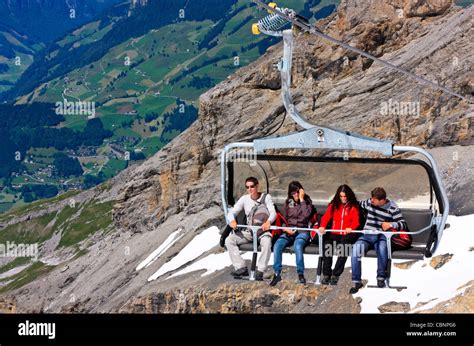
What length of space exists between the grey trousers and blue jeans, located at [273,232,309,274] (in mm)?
194

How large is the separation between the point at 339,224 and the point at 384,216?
0.98m

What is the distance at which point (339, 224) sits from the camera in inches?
732

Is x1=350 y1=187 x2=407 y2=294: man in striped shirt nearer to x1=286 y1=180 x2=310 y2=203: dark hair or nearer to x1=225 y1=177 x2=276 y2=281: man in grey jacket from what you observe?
x1=286 y1=180 x2=310 y2=203: dark hair

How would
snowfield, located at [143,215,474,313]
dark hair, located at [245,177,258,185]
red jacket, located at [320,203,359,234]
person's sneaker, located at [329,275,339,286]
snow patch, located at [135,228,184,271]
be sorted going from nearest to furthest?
person's sneaker, located at [329,275,339,286], red jacket, located at [320,203,359,234], dark hair, located at [245,177,258,185], snowfield, located at [143,215,474,313], snow patch, located at [135,228,184,271]

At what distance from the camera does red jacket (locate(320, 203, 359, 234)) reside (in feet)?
61.0

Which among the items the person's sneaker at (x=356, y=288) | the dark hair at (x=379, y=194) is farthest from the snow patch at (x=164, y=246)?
the dark hair at (x=379, y=194)

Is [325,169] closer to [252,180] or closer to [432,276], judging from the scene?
[252,180]

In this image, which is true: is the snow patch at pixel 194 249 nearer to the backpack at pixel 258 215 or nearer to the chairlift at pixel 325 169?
the chairlift at pixel 325 169

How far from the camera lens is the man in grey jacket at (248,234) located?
19.0 meters

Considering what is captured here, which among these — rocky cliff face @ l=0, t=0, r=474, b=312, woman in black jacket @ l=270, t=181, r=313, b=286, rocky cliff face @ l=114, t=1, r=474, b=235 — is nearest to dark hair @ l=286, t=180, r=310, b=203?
woman in black jacket @ l=270, t=181, r=313, b=286

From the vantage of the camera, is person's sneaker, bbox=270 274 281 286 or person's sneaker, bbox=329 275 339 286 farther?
person's sneaker, bbox=270 274 281 286

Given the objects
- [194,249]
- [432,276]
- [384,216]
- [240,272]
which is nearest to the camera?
[384,216]

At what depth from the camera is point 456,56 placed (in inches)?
2164

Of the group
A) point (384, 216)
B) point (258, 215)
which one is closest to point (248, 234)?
point (258, 215)
